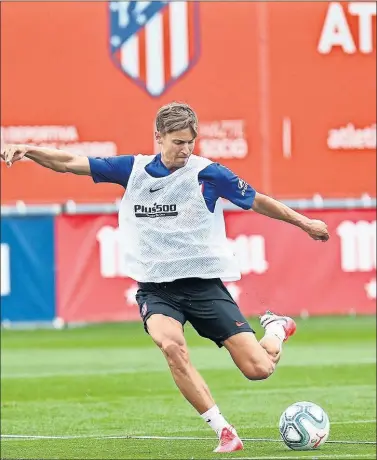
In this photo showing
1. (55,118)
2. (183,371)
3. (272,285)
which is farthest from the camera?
(55,118)

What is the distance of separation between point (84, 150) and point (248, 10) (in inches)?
137

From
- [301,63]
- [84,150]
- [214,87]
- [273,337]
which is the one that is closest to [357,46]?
[301,63]

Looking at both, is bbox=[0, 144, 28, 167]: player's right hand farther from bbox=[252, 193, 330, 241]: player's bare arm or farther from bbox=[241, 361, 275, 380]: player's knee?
bbox=[241, 361, 275, 380]: player's knee

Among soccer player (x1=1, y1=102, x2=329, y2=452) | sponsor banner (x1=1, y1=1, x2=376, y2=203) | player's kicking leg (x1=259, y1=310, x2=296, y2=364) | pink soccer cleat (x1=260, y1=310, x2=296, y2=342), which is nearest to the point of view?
soccer player (x1=1, y1=102, x2=329, y2=452)

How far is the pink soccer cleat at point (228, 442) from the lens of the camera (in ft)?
30.1

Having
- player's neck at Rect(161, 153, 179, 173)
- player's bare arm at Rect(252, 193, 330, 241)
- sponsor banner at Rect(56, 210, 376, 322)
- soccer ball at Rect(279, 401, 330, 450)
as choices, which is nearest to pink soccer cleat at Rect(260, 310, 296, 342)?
soccer ball at Rect(279, 401, 330, 450)

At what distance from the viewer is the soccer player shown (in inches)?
364

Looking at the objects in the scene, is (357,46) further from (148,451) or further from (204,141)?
(148,451)

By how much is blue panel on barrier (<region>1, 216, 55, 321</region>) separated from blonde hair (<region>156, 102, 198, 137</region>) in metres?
11.9

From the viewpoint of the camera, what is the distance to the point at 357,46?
24422mm

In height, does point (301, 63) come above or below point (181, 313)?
above

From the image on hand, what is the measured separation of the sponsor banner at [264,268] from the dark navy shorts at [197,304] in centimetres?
1117

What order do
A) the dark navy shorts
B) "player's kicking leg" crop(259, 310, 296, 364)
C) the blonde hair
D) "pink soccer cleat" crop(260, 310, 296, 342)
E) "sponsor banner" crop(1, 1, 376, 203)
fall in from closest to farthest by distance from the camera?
1. the blonde hair
2. the dark navy shorts
3. "player's kicking leg" crop(259, 310, 296, 364)
4. "pink soccer cleat" crop(260, 310, 296, 342)
5. "sponsor banner" crop(1, 1, 376, 203)

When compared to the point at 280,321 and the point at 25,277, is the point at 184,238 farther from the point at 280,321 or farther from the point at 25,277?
the point at 25,277
